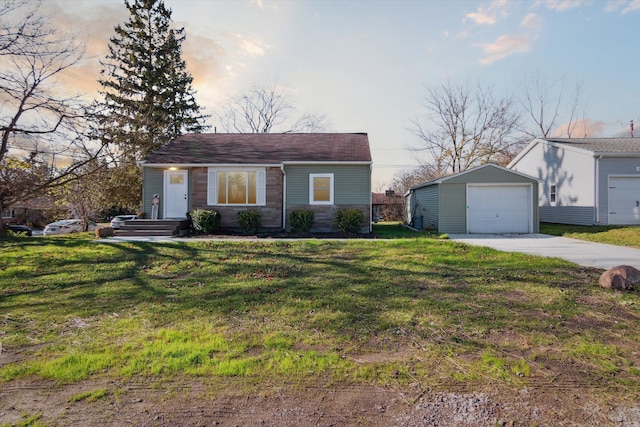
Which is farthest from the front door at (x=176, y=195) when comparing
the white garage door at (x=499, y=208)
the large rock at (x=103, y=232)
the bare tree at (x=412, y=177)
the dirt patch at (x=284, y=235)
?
the bare tree at (x=412, y=177)

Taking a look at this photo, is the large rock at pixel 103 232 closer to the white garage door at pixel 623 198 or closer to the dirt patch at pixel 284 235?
the dirt patch at pixel 284 235

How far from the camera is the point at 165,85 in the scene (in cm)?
2581

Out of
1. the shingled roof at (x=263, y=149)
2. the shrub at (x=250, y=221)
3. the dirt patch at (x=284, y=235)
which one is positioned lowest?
the dirt patch at (x=284, y=235)

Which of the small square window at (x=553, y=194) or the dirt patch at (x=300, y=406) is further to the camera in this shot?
the small square window at (x=553, y=194)

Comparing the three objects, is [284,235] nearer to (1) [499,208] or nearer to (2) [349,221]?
(2) [349,221]

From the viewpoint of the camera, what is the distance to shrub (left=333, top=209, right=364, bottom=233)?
44.6ft

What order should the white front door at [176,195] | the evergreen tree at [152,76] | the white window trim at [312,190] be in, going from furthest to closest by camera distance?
the evergreen tree at [152,76]
the white front door at [176,195]
the white window trim at [312,190]

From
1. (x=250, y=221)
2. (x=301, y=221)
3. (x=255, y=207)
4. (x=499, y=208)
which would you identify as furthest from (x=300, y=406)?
(x=499, y=208)

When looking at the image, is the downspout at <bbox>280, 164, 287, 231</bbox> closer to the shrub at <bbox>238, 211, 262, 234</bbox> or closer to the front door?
the shrub at <bbox>238, 211, 262, 234</bbox>

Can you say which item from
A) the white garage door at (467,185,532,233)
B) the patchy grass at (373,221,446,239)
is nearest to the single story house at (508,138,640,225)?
the white garage door at (467,185,532,233)

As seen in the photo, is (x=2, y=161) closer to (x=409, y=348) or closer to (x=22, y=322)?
(x=22, y=322)

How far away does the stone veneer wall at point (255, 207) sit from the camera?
560 inches

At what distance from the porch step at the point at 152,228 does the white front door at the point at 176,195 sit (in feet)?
4.14

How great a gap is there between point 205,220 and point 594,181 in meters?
17.2
